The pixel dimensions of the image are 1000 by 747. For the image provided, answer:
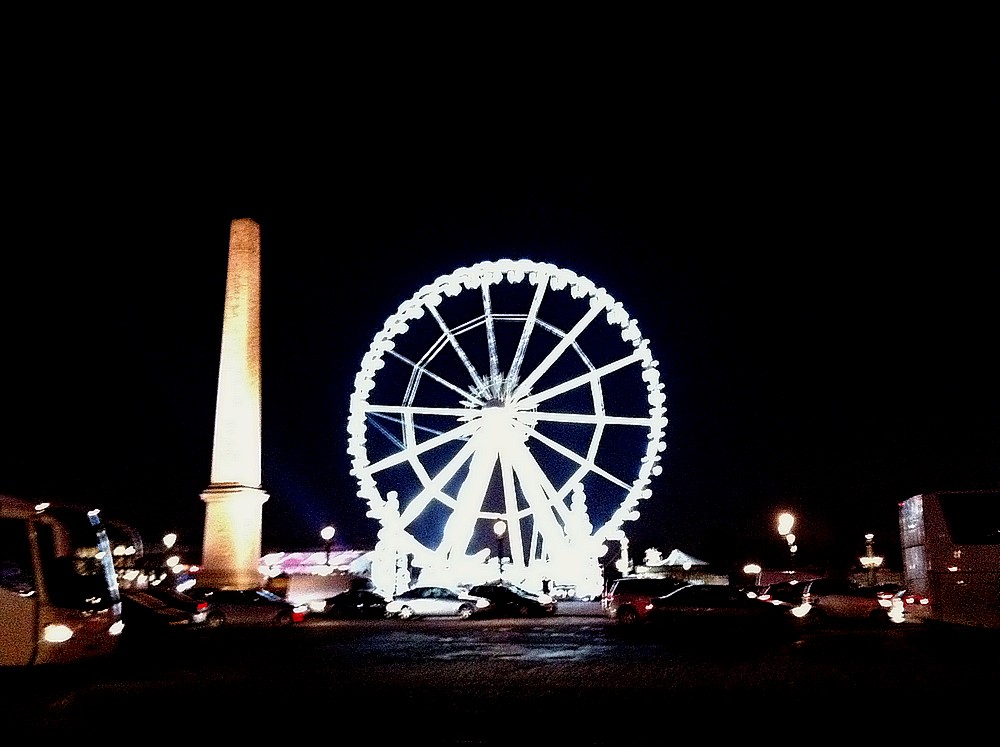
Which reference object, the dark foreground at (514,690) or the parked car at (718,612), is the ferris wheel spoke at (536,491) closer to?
the parked car at (718,612)

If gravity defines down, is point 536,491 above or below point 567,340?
below

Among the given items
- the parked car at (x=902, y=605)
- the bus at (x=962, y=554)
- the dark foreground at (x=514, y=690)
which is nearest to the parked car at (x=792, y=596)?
the parked car at (x=902, y=605)

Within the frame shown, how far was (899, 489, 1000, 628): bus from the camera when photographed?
19953 millimetres

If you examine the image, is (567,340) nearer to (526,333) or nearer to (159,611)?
(526,333)

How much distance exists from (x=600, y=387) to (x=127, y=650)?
21.2 meters

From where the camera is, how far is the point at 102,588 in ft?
44.8

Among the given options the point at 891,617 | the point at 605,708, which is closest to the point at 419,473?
the point at 891,617

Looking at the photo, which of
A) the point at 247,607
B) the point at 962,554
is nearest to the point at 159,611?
the point at 247,607

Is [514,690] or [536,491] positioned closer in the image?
[514,690]

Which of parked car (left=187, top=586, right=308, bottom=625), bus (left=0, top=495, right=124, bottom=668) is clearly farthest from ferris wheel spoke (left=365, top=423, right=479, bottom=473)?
bus (left=0, top=495, right=124, bottom=668)

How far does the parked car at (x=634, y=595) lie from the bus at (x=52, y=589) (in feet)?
39.5

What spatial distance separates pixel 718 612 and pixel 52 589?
12.6 metres

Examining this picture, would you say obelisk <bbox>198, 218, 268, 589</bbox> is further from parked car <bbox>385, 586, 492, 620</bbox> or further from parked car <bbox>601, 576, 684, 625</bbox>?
parked car <bbox>601, 576, 684, 625</bbox>

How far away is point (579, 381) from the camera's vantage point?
35.3 m
